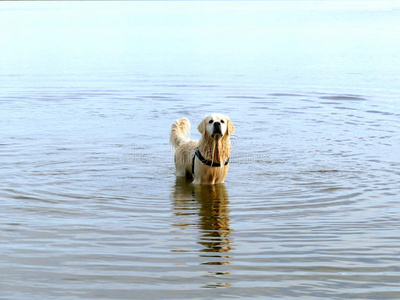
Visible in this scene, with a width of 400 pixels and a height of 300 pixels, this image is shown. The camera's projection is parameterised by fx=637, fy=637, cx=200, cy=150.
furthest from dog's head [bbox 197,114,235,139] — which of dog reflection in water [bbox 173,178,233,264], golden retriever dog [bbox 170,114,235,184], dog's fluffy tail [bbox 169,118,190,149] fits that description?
dog's fluffy tail [bbox 169,118,190,149]

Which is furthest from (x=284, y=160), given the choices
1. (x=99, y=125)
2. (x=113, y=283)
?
(x=113, y=283)

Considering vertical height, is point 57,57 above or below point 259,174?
above

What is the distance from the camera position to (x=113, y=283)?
22.0ft

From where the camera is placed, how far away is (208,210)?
994cm

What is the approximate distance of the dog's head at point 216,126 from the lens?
1070 centimetres

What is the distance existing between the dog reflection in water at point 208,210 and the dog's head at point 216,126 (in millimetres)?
997

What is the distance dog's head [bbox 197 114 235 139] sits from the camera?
1070cm

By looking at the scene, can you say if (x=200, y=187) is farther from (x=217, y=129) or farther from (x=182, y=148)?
(x=217, y=129)

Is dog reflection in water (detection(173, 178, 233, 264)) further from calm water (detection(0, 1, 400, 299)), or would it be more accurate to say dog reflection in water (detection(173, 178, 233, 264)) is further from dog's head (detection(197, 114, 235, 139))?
dog's head (detection(197, 114, 235, 139))

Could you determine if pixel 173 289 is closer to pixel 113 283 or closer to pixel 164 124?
pixel 113 283

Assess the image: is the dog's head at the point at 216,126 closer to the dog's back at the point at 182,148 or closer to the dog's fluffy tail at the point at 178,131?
the dog's back at the point at 182,148

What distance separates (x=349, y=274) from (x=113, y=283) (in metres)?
2.55

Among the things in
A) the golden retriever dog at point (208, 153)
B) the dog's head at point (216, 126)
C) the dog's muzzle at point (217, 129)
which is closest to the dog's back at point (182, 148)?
the golden retriever dog at point (208, 153)

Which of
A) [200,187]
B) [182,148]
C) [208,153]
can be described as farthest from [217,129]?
[182,148]
